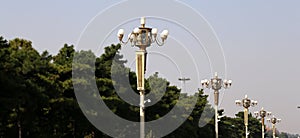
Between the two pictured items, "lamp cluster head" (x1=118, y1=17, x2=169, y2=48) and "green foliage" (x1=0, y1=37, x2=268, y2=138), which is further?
"green foliage" (x1=0, y1=37, x2=268, y2=138)

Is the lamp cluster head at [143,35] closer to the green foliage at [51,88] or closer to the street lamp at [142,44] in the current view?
the street lamp at [142,44]

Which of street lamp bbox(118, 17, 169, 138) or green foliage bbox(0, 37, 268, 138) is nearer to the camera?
street lamp bbox(118, 17, 169, 138)

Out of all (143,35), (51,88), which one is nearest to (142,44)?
(143,35)

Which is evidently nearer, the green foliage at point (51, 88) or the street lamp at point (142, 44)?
the street lamp at point (142, 44)

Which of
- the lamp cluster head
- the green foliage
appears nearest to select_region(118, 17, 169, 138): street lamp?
the lamp cluster head

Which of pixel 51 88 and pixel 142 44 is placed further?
pixel 51 88

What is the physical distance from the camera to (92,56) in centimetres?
A: 3503

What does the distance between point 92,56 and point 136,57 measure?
17.4 metres

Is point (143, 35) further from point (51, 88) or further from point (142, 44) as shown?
point (51, 88)

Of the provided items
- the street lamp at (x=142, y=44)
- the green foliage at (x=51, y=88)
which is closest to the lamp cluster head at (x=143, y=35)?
the street lamp at (x=142, y=44)

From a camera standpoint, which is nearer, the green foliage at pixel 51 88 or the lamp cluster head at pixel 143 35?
the lamp cluster head at pixel 143 35

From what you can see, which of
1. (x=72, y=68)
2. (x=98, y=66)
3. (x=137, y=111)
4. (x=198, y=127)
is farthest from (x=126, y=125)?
(x=198, y=127)

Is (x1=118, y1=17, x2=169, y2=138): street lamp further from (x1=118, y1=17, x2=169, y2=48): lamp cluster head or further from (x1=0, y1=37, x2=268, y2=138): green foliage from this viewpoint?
(x1=0, y1=37, x2=268, y2=138): green foliage

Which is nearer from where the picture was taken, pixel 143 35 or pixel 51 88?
pixel 143 35
